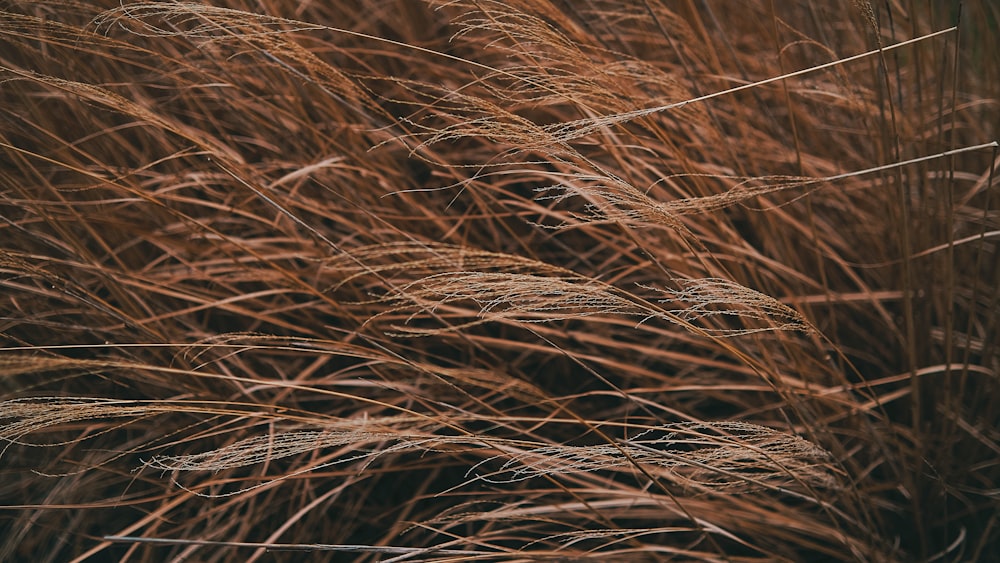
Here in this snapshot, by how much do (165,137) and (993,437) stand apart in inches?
50.2

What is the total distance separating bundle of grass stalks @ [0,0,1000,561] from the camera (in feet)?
3.14

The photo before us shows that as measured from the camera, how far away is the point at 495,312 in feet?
3.70

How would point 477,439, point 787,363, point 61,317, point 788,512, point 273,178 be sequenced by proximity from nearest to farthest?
point 477,439 → point 788,512 → point 787,363 → point 61,317 → point 273,178

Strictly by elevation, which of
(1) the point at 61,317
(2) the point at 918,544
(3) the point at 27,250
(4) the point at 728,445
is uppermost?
(3) the point at 27,250

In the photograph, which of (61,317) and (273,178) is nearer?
(61,317)

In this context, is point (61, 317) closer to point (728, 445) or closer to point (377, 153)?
point (377, 153)

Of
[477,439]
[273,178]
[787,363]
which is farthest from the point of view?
[273,178]

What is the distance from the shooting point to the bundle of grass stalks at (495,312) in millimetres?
957

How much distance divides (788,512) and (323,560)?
0.61m

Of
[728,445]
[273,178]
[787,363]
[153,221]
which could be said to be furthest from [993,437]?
[153,221]

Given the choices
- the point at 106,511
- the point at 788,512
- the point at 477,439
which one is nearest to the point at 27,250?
the point at 106,511

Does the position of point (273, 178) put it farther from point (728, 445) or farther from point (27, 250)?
→ point (728, 445)

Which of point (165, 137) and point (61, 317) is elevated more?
point (165, 137)

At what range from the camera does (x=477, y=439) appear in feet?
2.72
